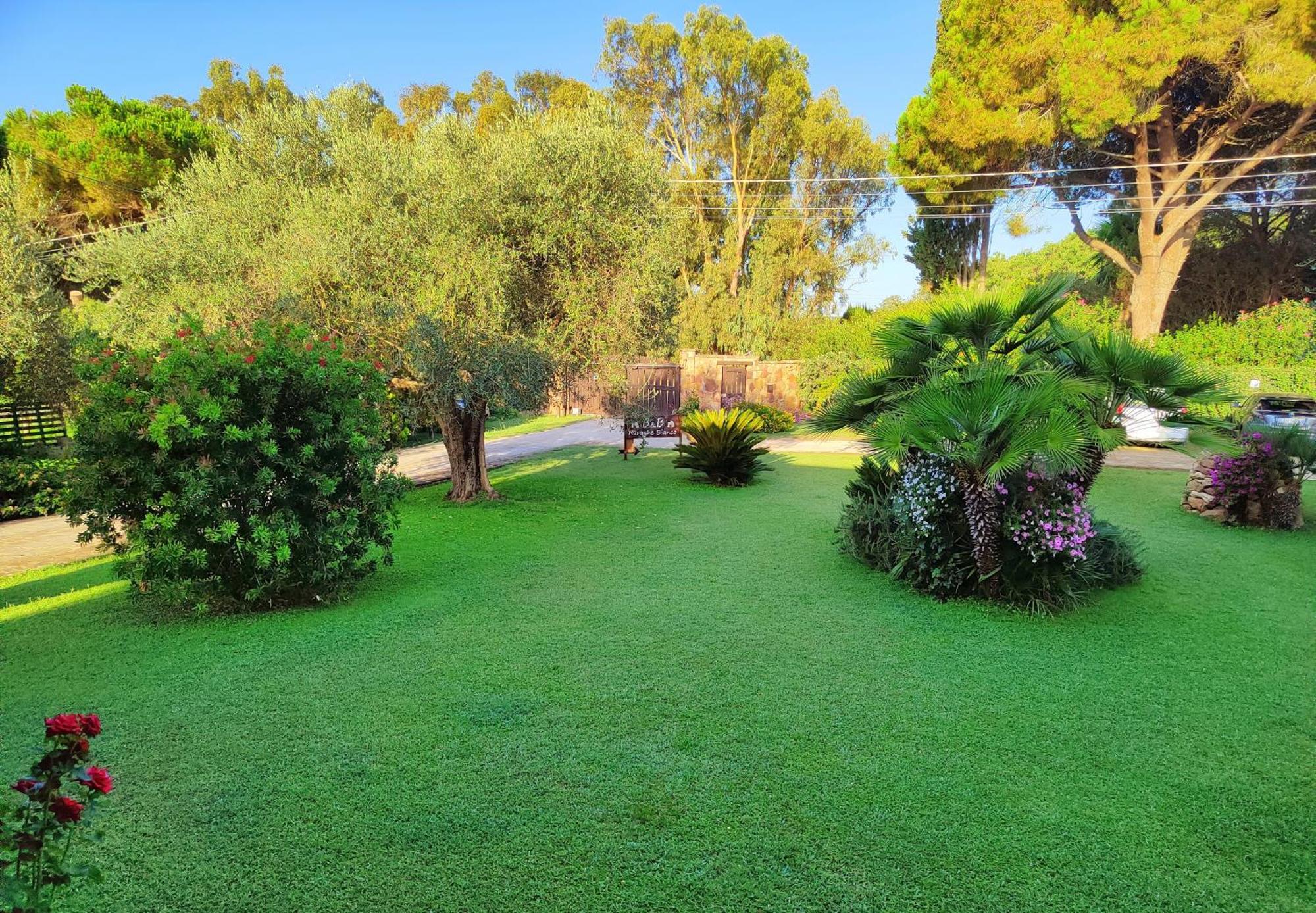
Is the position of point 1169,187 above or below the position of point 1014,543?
above

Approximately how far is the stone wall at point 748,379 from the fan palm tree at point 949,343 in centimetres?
1508

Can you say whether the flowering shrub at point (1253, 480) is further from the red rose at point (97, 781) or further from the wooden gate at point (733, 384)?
the wooden gate at point (733, 384)

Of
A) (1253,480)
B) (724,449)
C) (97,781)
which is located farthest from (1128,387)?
(97,781)

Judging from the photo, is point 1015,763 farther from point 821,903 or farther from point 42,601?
point 42,601

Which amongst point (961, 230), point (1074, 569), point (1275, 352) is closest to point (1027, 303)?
point (1074, 569)

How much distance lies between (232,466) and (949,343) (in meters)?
5.79

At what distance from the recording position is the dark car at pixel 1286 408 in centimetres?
1268

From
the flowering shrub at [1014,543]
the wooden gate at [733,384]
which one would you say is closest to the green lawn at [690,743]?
the flowering shrub at [1014,543]

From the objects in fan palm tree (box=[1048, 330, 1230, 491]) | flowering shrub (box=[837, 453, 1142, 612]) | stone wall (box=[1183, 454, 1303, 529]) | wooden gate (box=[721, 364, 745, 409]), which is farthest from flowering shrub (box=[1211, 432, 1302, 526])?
wooden gate (box=[721, 364, 745, 409])

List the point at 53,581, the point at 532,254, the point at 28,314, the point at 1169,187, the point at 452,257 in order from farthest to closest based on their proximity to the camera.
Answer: the point at 1169,187 < the point at 28,314 < the point at 532,254 < the point at 452,257 < the point at 53,581

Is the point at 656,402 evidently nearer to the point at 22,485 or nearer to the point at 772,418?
the point at 772,418

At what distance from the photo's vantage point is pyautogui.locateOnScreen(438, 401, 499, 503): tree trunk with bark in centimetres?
963

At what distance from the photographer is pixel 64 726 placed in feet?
5.70

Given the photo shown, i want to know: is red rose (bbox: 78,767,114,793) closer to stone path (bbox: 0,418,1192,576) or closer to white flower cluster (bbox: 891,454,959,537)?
white flower cluster (bbox: 891,454,959,537)
